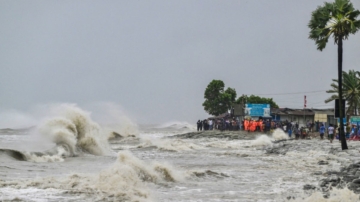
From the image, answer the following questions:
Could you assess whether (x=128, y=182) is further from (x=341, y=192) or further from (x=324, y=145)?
(x=324, y=145)

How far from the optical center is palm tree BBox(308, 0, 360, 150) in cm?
2423

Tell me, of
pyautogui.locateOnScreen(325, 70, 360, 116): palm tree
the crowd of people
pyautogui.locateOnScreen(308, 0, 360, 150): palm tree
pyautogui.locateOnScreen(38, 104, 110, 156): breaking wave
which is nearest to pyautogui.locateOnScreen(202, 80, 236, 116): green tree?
the crowd of people

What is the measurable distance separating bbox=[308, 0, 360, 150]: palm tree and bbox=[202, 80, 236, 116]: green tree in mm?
64548

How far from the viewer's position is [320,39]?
82.5 ft

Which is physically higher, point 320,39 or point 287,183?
point 320,39

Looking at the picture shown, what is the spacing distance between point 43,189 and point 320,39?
17.1 metres

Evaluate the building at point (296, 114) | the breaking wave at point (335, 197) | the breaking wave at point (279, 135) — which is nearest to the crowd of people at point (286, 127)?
the breaking wave at point (279, 135)

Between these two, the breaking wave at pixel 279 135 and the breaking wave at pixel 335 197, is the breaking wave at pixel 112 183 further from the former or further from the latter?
the breaking wave at pixel 279 135

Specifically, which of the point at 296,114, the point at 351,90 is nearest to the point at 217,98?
the point at 296,114

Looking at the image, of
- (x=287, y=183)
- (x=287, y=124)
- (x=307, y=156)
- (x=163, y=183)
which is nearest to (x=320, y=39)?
(x=307, y=156)

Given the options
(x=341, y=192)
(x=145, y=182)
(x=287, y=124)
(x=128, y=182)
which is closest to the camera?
(x=341, y=192)

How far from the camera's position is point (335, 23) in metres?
24.5

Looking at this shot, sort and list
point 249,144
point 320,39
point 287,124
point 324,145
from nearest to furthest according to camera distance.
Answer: point 320,39, point 324,145, point 249,144, point 287,124

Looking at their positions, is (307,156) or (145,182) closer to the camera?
(145,182)
